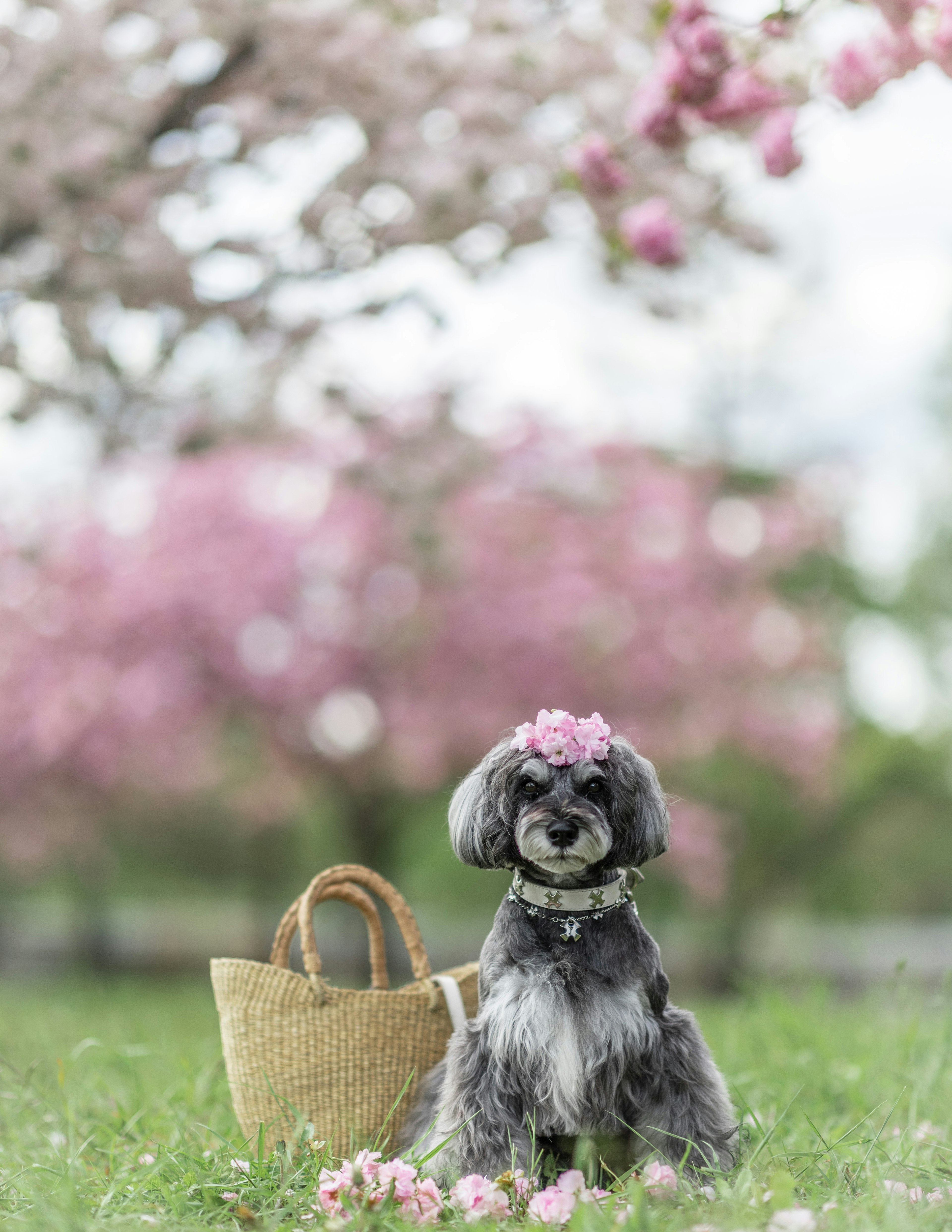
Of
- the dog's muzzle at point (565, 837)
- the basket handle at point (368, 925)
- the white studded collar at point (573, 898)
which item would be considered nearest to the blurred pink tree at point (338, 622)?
the basket handle at point (368, 925)

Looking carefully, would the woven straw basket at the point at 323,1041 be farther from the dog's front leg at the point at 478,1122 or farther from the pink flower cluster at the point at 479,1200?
the pink flower cluster at the point at 479,1200

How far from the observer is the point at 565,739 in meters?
2.50

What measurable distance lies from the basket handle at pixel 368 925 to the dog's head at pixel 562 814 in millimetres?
765

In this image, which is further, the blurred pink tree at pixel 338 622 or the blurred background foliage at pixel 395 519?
the blurred pink tree at pixel 338 622

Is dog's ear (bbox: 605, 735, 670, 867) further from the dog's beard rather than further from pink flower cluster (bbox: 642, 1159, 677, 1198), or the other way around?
pink flower cluster (bbox: 642, 1159, 677, 1198)

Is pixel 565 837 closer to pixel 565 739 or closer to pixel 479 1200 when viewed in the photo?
pixel 565 739

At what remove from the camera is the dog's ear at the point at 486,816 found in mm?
2533

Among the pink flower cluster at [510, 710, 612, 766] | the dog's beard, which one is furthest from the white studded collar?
the pink flower cluster at [510, 710, 612, 766]

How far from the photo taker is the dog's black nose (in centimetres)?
238

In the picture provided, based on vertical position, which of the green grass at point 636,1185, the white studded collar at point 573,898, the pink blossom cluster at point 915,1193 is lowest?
the green grass at point 636,1185

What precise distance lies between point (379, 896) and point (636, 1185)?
112cm

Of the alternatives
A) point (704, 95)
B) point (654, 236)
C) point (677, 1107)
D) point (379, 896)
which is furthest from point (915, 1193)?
point (654, 236)

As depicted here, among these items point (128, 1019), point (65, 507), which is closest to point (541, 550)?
point (65, 507)

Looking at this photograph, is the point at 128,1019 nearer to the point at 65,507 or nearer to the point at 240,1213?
the point at 240,1213
